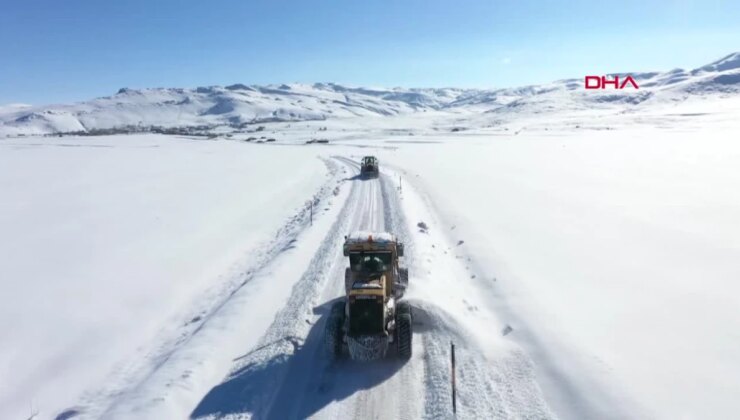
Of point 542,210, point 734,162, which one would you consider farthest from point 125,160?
point 734,162

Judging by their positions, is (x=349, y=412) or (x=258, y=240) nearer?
(x=349, y=412)

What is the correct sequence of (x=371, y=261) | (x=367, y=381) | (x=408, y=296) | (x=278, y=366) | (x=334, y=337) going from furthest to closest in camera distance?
(x=408, y=296) < (x=371, y=261) < (x=334, y=337) < (x=278, y=366) < (x=367, y=381)

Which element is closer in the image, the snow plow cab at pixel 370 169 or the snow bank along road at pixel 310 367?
the snow bank along road at pixel 310 367

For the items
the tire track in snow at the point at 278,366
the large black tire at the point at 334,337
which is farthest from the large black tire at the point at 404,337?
the tire track in snow at the point at 278,366

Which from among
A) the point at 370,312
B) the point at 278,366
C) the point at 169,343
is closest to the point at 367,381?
the point at 370,312

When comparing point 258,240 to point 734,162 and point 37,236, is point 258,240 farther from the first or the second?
point 734,162

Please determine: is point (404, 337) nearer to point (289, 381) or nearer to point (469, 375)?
point (469, 375)

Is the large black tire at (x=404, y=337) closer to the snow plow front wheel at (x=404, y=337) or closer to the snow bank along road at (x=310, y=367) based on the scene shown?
the snow plow front wheel at (x=404, y=337)

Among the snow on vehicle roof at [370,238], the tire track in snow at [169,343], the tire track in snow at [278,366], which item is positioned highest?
the snow on vehicle roof at [370,238]
